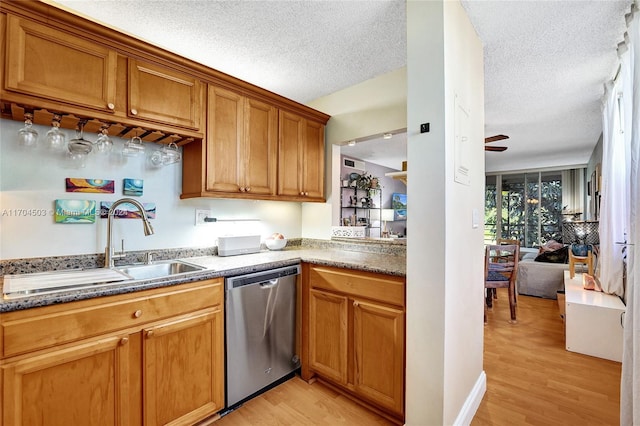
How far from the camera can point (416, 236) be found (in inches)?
59.1

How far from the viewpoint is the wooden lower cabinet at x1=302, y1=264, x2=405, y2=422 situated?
166cm

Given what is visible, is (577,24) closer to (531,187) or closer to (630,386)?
(630,386)

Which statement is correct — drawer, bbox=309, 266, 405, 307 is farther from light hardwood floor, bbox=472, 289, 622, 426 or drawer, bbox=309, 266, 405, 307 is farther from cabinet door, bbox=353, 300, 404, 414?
light hardwood floor, bbox=472, 289, 622, 426

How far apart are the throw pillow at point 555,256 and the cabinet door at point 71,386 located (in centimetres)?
539

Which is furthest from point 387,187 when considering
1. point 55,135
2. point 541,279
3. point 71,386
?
point 71,386

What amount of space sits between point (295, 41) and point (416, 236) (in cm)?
159

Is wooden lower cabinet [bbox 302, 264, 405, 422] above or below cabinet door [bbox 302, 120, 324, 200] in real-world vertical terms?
below

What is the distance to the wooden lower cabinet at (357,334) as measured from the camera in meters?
1.66

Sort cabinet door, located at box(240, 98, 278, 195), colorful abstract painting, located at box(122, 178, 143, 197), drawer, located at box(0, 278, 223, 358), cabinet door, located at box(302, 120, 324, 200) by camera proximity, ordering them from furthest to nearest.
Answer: cabinet door, located at box(302, 120, 324, 200), cabinet door, located at box(240, 98, 278, 195), colorful abstract painting, located at box(122, 178, 143, 197), drawer, located at box(0, 278, 223, 358)

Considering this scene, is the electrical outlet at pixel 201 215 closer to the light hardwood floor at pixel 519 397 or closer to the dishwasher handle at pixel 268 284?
the dishwasher handle at pixel 268 284

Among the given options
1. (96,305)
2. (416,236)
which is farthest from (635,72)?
(96,305)

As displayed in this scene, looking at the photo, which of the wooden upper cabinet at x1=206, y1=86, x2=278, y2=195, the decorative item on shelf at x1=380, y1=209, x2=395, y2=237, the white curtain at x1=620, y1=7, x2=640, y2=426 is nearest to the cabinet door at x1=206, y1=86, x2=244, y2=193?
the wooden upper cabinet at x1=206, y1=86, x2=278, y2=195

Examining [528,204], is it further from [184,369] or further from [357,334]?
[184,369]

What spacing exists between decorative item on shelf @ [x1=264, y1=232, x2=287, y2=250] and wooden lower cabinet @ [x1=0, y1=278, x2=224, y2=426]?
879mm
